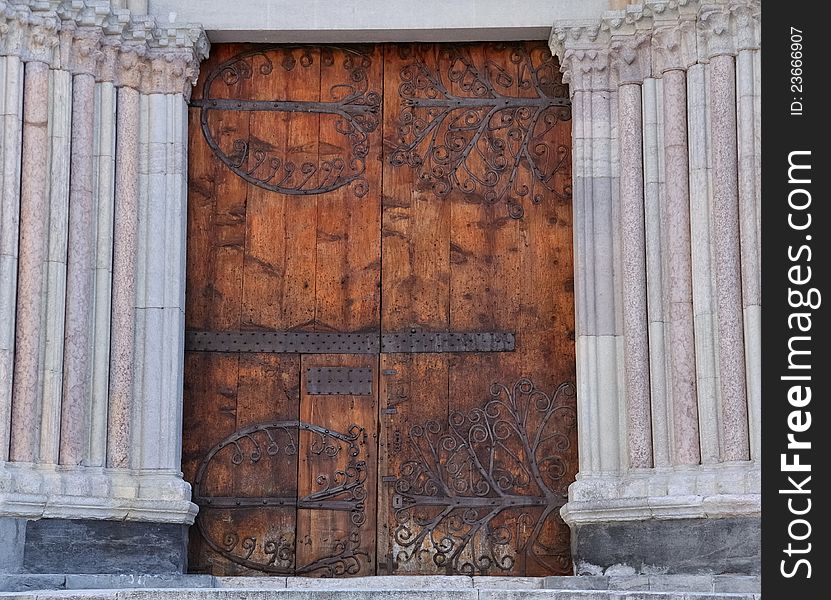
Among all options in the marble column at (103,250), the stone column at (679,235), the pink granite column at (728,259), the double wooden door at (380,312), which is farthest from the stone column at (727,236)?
the marble column at (103,250)

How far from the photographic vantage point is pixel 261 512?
7832 mm

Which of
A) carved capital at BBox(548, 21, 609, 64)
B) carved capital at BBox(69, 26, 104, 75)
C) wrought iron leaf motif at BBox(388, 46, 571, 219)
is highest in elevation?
carved capital at BBox(548, 21, 609, 64)

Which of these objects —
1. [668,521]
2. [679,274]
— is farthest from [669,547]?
[679,274]

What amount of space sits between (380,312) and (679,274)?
1507 millimetres

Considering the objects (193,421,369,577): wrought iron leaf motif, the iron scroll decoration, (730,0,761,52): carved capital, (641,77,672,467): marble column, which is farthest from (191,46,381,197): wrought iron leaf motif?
(730,0,761,52): carved capital

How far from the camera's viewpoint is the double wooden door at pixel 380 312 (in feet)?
25.7

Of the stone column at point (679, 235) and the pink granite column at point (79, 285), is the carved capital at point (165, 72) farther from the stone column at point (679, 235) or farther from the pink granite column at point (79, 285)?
the stone column at point (679, 235)

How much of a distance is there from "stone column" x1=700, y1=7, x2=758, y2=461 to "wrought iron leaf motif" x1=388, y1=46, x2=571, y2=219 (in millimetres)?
913

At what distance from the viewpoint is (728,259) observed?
7.43 metres

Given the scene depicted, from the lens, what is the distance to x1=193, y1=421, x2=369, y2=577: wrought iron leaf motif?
25.6ft

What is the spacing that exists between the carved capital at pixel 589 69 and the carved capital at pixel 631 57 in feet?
0.28

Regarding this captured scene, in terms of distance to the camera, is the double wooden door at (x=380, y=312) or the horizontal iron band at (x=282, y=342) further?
the horizontal iron band at (x=282, y=342)

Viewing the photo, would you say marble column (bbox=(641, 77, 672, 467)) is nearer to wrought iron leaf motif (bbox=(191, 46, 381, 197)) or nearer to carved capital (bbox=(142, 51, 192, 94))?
wrought iron leaf motif (bbox=(191, 46, 381, 197))
